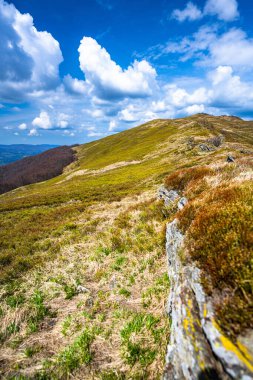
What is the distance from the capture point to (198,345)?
3635 millimetres

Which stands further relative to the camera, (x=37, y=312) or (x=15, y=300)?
(x=15, y=300)

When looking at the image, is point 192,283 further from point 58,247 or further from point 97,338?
point 58,247

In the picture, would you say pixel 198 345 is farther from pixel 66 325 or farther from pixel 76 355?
pixel 66 325

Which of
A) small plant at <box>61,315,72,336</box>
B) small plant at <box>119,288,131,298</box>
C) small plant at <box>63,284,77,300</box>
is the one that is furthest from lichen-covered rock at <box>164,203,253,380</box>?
small plant at <box>63,284,77,300</box>

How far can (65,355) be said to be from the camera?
559 centimetres

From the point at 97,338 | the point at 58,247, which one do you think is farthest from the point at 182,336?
the point at 58,247

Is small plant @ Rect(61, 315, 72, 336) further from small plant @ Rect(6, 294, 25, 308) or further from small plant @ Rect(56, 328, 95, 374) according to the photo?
small plant @ Rect(6, 294, 25, 308)

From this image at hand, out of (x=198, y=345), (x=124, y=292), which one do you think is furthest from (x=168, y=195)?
(x=198, y=345)

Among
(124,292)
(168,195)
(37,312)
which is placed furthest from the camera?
(168,195)

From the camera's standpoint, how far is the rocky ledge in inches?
122

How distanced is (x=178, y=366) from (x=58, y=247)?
10759 millimetres

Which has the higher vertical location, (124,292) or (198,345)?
(198,345)

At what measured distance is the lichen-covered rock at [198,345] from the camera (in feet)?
10.2

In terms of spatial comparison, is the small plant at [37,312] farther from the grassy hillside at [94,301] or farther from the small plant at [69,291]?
the small plant at [69,291]
